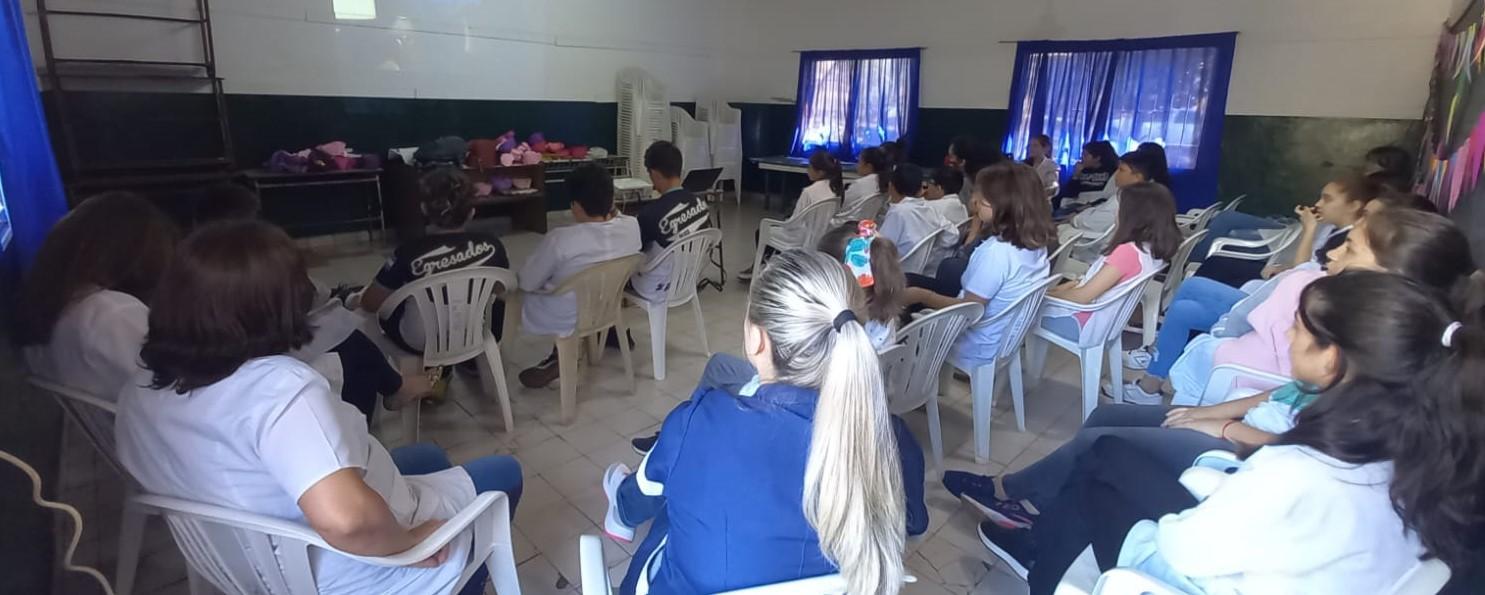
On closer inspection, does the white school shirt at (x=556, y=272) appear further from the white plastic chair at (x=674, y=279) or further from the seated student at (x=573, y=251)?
the white plastic chair at (x=674, y=279)

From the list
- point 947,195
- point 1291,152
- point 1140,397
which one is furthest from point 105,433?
point 1291,152

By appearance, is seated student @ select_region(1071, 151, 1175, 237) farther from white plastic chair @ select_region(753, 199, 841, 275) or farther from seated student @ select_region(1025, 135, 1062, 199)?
white plastic chair @ select_region(753, 199, 841, 275)

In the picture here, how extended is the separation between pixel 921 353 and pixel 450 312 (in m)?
1.52

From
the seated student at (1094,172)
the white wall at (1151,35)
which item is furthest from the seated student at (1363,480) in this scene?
the white wall at (1151,35)

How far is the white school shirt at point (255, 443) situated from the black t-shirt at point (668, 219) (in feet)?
6.60

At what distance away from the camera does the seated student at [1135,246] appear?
2.61 metres

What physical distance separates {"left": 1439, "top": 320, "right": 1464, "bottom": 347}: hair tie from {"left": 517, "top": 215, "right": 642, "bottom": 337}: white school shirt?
7.56ft

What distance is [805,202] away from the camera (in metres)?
4.67

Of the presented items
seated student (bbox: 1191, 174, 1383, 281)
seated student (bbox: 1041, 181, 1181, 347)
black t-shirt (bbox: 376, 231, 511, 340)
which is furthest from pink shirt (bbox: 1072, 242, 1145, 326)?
black t-shirt (bbox: 376, 231, 511, 340)

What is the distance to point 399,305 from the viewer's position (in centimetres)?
235

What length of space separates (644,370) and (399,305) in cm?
120

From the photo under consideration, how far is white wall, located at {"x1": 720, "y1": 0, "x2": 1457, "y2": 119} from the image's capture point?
16.7ft

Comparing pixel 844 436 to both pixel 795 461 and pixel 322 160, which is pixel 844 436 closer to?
pixel 795 461

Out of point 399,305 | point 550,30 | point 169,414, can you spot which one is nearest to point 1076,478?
point 169,414
